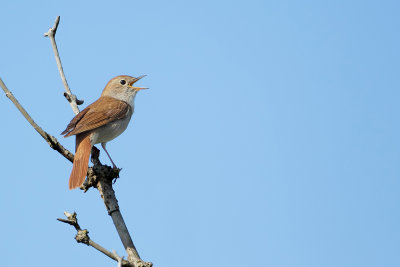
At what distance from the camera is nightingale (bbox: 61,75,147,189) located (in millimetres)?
5225

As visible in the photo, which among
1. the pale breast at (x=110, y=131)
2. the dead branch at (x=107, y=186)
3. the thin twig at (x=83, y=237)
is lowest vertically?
the thin twig at (x=83, y=237)

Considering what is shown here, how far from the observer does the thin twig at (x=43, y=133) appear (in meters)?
4.12

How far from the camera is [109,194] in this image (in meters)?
4.70

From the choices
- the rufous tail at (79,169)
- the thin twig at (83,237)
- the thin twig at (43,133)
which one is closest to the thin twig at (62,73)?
the rufous tail at (79,169)

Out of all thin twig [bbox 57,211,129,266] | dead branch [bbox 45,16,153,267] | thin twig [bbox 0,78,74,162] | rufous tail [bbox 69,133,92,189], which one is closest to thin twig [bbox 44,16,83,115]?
dead branch [bbox 45,16,153,267]

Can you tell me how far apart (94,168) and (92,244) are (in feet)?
6.81

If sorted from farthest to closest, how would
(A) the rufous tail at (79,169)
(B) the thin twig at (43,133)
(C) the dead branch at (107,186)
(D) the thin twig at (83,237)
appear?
(A) the rufous tail at (79,169) < (B) the thin twig at (43,133) < (C) the dead branch at (107,186) < (D) the thin twig at (83,237)

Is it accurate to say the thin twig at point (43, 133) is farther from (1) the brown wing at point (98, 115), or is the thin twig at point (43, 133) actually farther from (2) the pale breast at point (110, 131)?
(2) the pale breast at point (110, 131)

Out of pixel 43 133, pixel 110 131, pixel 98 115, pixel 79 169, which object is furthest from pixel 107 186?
pixel 110 131

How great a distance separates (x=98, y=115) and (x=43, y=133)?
7.96ft

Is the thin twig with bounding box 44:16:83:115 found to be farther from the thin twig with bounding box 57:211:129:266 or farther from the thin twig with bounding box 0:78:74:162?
the thin twig with bounding box 57:211:129:266

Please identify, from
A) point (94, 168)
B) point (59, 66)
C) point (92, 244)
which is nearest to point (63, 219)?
point (92, 244)

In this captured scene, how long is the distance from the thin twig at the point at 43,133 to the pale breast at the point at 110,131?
1.61m

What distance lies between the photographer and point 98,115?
22.6ft
